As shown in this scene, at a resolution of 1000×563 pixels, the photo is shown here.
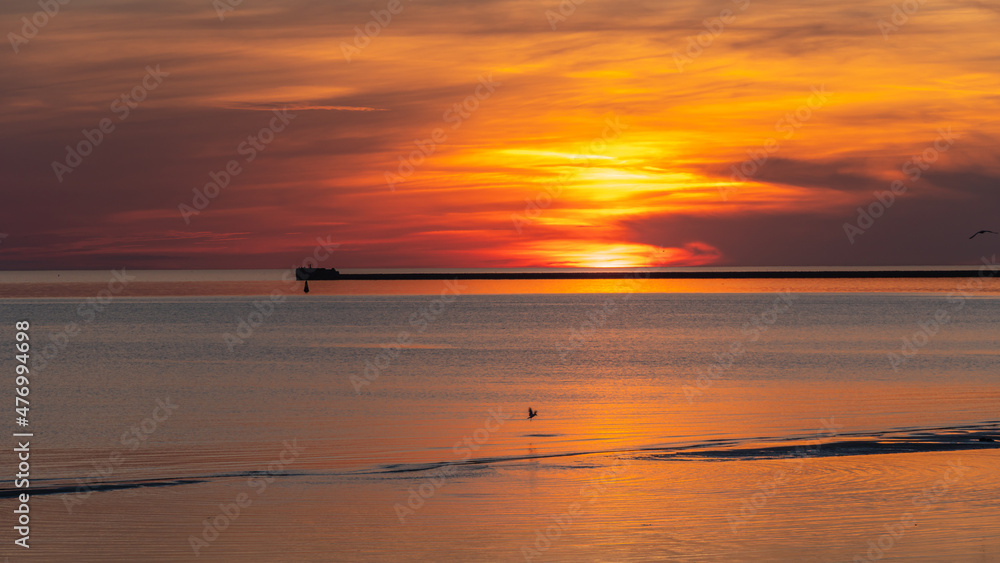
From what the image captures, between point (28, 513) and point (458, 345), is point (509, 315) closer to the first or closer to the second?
point (458, 345)

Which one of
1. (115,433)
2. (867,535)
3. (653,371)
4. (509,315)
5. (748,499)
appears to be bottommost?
(867,535)

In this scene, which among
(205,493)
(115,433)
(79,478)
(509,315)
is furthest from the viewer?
(509,315)

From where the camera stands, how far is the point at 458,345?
57531 millimetres

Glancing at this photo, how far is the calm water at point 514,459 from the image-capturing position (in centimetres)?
1363

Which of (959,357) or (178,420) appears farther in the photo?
(959,357)

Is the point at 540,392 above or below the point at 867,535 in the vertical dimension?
above

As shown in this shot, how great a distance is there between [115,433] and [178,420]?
2454 mm

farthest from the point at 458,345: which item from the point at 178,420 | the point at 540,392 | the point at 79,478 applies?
the point at 79,478

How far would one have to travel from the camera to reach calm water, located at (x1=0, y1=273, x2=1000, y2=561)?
44.7 feet

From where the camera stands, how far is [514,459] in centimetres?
1944

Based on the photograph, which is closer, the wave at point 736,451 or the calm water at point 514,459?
the calm water at point 514,459

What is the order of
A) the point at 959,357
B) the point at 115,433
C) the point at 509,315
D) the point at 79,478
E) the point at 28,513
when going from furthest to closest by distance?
1. the point at 509,315
2. the point at 959,357
3. the point at 115,433
4. the point at 79,478
5. the point at 28,513

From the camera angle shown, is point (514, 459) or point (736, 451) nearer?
point (514, 459)

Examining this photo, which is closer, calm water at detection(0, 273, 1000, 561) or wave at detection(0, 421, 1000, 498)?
calm water at detection(0, 273, 1000, 561)
